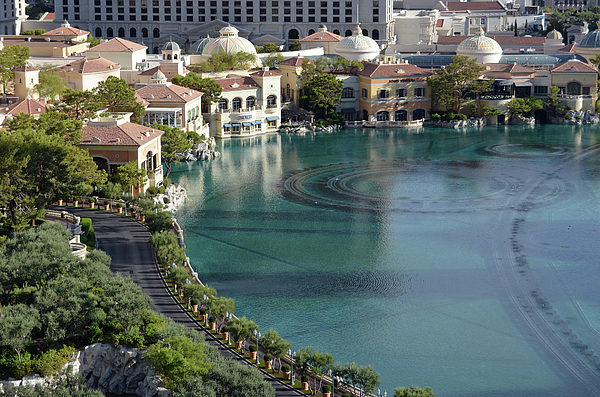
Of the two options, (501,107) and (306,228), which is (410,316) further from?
(501,107)

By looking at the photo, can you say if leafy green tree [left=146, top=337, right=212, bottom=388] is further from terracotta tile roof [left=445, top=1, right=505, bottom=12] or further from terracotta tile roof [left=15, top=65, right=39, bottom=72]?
terracotta tile roof [left=445, top=1, right=505, bottom=12]

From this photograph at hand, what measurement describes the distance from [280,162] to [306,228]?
23093mm

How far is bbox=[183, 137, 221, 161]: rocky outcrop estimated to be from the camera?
8594cm

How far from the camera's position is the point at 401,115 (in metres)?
109

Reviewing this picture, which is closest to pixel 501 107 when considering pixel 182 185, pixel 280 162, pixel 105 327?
pixel 280 162

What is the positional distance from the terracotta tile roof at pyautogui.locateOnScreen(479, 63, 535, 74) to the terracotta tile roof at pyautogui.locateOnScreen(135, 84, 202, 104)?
39551 millimetres

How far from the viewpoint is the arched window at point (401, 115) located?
109 m

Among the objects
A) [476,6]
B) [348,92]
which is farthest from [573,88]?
[476,6]

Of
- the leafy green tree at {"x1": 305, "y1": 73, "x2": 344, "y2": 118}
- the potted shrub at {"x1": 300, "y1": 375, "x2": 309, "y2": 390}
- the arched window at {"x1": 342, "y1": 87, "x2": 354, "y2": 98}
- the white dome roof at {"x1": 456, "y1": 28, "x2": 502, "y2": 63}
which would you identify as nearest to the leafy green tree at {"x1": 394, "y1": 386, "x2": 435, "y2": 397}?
the potted shrub at {"x1": 300, "y1": 375, "x2": 309, "y2": 390}

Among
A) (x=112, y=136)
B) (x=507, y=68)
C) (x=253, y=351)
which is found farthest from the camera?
(x=507, y=68)

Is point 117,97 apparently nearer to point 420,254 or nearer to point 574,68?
point 420,254

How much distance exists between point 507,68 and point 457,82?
846cm

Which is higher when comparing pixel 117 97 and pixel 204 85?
pixel 204 85

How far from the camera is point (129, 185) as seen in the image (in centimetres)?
6569
